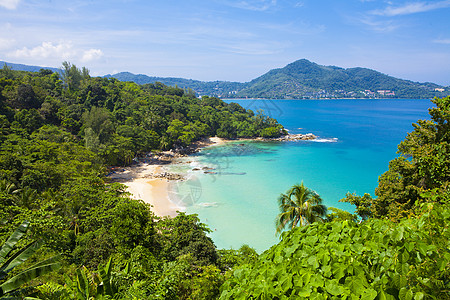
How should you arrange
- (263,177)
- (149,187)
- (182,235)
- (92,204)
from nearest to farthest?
(182,235), (92,204), (149,187), (263,177)

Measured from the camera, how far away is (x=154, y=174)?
119 ft

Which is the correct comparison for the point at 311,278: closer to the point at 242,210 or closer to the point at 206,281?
the point at 206,281

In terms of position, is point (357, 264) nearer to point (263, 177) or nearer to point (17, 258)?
point (17, 258)

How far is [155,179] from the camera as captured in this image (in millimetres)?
34219

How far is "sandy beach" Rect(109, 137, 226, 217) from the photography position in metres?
25.8

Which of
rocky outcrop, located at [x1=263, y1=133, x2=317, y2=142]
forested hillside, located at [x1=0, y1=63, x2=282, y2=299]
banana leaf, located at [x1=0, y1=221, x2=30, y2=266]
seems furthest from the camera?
rocky outcrop, located at [x1=263, y1=133, x2=317, y2=142]

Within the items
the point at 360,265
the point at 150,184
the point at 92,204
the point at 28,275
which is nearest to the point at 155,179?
the point at 150,184

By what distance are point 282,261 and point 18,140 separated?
36.0m

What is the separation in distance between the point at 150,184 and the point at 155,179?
1990 millimetres

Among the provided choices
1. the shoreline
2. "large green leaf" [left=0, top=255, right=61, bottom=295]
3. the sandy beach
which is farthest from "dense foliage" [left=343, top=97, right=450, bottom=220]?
the sandy beach

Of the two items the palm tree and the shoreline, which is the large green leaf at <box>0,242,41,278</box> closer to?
the palm tree

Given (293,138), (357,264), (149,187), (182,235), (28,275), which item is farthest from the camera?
(293,138)

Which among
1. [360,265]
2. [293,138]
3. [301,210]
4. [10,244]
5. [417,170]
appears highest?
[360,265]

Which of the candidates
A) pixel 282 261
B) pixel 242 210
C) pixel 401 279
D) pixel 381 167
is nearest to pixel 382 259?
pixel 401 279
